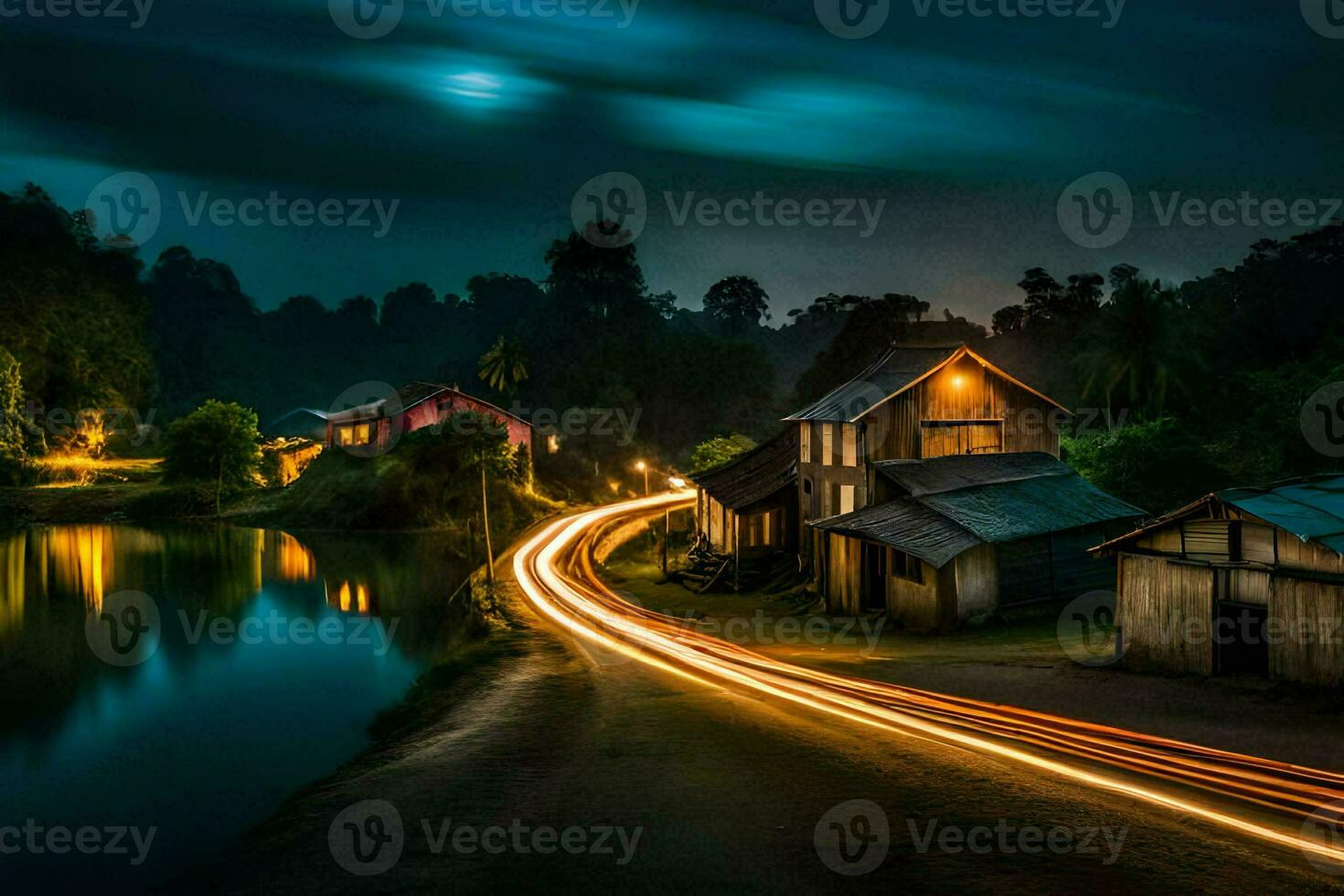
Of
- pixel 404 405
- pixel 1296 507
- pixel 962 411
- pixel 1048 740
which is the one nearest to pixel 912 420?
Result: pixel 962 411

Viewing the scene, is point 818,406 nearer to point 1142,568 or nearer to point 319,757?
point 1142,568

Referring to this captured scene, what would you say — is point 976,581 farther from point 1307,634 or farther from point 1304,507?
point 1307,634

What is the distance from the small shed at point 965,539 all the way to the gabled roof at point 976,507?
52 millimetres

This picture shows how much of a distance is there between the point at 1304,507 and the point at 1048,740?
8.27m

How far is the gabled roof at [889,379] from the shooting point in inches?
1395

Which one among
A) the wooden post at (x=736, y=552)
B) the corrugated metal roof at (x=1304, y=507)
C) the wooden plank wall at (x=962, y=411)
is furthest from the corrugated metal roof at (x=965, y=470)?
the corrugated metal roof at (x=1304, y=507)

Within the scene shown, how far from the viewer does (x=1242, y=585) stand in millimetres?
18797

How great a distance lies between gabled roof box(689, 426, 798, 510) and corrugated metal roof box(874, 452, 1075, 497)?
7.64 meters

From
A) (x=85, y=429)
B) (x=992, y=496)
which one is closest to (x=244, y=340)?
(x=85, y=429)

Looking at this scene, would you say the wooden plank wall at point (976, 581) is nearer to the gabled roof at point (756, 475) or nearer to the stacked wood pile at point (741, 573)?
the stacked wood pile at point (741, 573)

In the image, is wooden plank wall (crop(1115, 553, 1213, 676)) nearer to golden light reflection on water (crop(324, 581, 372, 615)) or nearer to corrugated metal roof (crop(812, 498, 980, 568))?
corrugated metal roof (crop(812, 498, 980, 568))

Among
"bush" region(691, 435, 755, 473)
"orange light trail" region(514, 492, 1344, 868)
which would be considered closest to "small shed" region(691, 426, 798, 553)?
"orange light trail" region(514, 492, 1344, 868)

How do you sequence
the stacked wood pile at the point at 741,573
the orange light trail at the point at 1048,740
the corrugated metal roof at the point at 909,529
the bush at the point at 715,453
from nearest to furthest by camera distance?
the orange light trail at the point at 1048,740 < the corrugated metal roof at the point at 909,529 < the stacked wood pile at the point at 741,573 < the bush at the point at 715,453

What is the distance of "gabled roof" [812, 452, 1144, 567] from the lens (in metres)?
29.3
